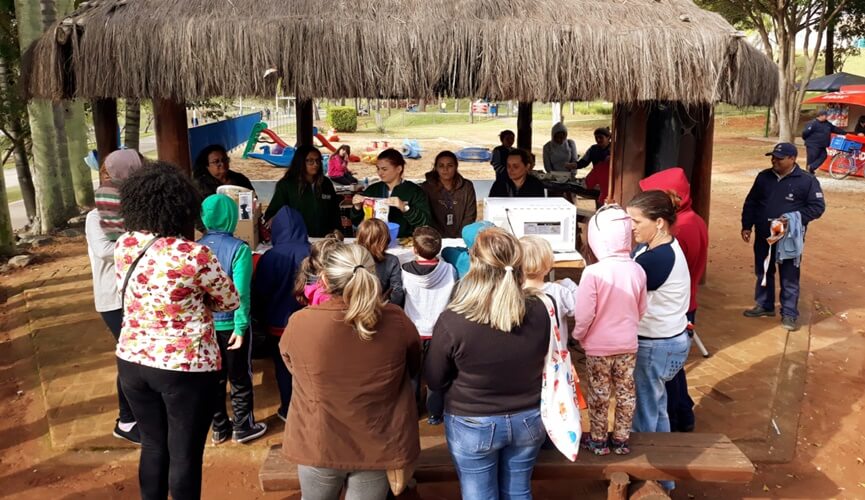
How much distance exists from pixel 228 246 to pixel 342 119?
2886cm

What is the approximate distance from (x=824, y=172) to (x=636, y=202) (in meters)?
16.2

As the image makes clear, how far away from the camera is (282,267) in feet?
13.3

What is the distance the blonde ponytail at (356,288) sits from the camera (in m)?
2.39

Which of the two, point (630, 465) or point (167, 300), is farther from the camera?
point (630, 465)

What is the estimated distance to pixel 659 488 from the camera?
321cm

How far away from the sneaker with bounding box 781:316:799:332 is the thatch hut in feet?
7.56

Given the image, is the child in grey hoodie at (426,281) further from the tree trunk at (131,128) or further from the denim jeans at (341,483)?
the tree trunk at (131,128)

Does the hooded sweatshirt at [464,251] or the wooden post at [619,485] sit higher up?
the hooded sweatshirt at [464,251]

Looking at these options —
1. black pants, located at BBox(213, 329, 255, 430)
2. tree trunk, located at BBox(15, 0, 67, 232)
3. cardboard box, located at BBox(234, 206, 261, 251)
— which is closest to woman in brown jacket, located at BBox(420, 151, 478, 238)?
cardboard box, located at BBox(234, 206, 261, 251)

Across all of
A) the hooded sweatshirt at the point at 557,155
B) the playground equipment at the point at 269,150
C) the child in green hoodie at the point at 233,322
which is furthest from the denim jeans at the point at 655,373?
the playground equipment at the point at 269,150

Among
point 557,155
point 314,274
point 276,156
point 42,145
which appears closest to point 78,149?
point 42,145

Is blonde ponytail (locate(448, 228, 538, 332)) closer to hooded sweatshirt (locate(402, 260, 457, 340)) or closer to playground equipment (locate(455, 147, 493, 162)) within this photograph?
hooded sweatshirt (locate(402, 260, 457, 340))

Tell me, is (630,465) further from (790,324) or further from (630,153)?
(790,324)

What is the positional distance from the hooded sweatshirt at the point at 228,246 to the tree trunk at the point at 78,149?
867 centimetres
